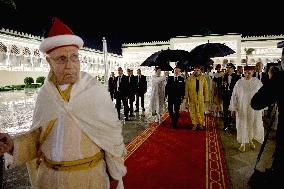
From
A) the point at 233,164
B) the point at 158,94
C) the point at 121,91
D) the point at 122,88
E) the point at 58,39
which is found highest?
the point at 58,39

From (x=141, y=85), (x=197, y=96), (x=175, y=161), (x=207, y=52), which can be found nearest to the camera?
(x=175, y=161)

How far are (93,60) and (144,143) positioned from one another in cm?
3272

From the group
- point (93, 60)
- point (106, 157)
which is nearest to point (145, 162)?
point (106, 157)

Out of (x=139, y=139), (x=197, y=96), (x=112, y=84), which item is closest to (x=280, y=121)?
(x=139, y=139)

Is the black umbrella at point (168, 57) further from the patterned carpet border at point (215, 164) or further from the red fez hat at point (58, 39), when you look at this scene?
the red fez hat at point (58, 39)

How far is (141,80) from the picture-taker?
12.8 metres

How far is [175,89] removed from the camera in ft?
30.3

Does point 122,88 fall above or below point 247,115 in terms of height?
above

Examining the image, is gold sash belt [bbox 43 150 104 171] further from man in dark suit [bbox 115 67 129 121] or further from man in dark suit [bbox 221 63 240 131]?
man in dark suit [bbox 115 67 129 121]

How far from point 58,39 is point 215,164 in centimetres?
430

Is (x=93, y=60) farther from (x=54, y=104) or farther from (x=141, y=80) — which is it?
(x=54, y=104)

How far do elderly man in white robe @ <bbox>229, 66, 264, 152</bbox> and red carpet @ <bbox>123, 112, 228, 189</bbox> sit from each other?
664 mm

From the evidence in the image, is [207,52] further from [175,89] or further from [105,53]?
[105,53]

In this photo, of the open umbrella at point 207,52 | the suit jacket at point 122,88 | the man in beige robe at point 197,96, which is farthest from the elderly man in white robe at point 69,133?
the suit jacket at point 122,88
